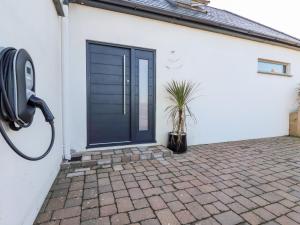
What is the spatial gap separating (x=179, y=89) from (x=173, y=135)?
2.88ft

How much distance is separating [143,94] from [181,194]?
1977 mm

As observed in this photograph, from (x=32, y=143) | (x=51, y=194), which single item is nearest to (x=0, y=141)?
(x=32, y=143)

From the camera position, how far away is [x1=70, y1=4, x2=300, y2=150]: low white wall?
2.92 meters

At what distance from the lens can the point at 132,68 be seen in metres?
3.21

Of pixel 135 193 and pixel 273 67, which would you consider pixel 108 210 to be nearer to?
pixel 135 193

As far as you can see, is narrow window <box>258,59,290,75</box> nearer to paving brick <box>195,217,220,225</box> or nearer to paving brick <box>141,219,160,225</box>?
paving brick <box>195,217,220,225</box>

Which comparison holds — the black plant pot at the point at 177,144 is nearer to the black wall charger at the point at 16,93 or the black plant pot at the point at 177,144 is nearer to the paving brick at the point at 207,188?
the paving brick at the point at 207,188

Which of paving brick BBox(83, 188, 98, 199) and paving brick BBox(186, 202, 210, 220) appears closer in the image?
paving brick BBox(186, 202, 210, 220)

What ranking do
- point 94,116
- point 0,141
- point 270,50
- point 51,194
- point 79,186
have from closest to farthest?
1. point 0,141
2. point 51,194
3. point 79,186
4. point 94,116
5. point 270,50

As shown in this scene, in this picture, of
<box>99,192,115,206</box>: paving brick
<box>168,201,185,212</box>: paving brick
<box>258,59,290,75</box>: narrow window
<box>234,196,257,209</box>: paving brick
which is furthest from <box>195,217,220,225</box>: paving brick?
<box>258,59,290,75</box>: narrow window

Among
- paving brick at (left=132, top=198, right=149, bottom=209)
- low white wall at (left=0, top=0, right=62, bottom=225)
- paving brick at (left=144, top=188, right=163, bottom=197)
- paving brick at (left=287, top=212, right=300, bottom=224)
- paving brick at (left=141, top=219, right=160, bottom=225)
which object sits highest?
low white wall at (left=0, top=0, right=62, bottom=225)

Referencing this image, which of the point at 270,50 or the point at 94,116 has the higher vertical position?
the point at 270,50

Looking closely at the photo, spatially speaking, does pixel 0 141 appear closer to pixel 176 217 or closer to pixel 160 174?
pixel 176 217

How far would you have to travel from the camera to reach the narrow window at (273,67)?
4.62m
